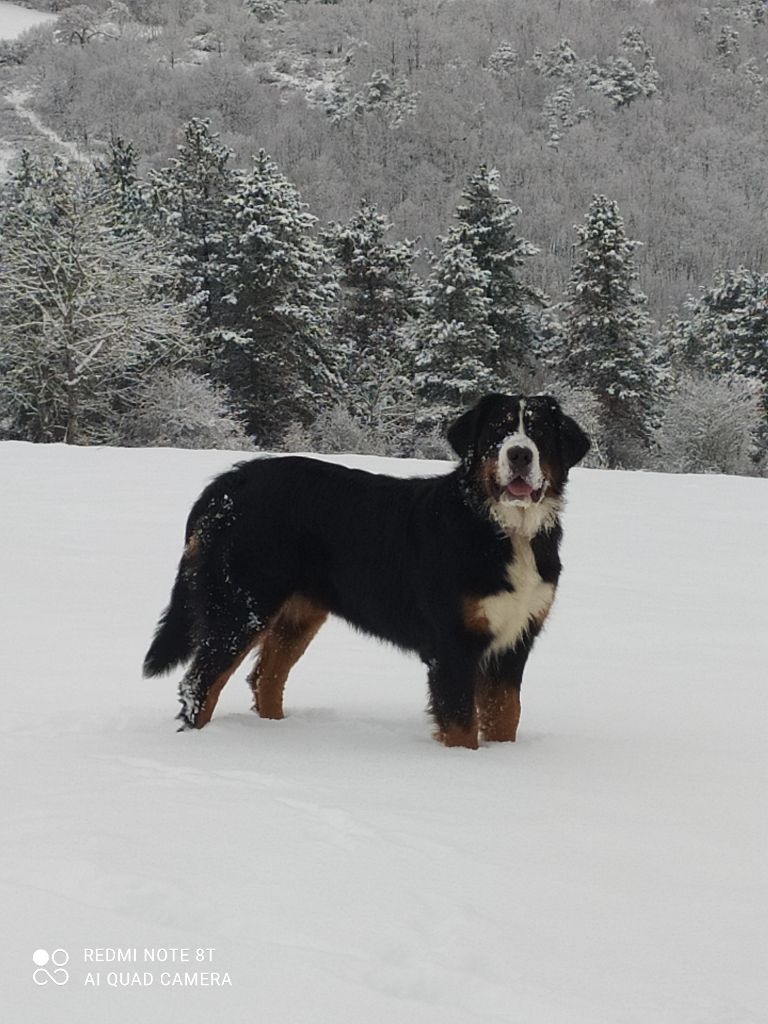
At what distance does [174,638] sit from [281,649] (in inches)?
21.3

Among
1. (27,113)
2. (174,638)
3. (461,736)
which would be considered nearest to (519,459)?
(461,736)

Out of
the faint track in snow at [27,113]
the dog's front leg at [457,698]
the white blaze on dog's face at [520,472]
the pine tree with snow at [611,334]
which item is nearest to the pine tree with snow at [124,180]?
the pine tree with snow at [611,334]

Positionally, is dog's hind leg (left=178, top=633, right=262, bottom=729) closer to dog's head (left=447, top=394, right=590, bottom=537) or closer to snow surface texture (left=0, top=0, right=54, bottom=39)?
dog's head (left=447, top=394, right=590, bottom=537)

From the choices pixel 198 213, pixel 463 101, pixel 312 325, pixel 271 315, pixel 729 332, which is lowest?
pixel 312 325

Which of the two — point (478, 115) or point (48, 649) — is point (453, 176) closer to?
point (478, 115)

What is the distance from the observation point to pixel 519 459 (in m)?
4.68

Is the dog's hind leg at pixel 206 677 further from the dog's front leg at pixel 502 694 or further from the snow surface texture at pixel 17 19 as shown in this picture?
the snow surface texture at pixel 17 19

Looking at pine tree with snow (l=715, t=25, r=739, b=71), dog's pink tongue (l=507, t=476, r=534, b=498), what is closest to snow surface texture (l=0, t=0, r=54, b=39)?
pine tree with snow (l=715, t=25, r=739, b=71)

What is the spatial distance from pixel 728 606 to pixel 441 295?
30.3 m

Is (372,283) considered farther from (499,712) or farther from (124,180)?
(499,712)

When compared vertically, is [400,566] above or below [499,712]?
above

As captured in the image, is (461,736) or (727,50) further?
(727,50)

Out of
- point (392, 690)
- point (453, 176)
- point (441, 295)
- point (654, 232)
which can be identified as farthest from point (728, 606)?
point (453, 176)

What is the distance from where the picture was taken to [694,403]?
37844 millimetres
